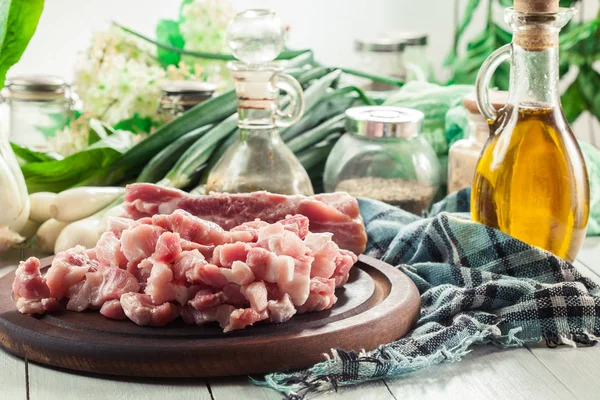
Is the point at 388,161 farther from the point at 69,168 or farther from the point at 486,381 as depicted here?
the point at 486,381

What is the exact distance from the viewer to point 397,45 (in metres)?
3.09

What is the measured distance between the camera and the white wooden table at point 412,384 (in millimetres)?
1333

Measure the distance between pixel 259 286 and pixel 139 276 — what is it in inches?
7.8

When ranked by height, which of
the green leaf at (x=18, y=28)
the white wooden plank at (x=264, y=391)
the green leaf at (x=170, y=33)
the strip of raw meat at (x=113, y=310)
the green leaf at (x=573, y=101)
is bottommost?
the green leaf at (x=573, y=101)

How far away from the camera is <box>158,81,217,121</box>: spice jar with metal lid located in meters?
2.55

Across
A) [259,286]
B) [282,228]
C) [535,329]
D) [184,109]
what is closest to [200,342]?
[259,286]

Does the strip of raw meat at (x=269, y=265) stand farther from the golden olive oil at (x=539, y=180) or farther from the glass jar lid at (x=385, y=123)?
the glass jar lid at (x=385, y=123)

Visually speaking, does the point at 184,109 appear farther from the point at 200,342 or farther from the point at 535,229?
the point at 200,342

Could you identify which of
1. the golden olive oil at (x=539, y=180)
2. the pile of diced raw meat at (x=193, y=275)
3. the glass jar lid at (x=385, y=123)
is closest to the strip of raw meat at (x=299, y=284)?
the pile of diced raw meat at (x=193, y=275)

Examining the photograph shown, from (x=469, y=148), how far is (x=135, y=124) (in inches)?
41.0

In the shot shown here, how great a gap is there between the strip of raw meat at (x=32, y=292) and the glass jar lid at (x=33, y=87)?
3.51ft

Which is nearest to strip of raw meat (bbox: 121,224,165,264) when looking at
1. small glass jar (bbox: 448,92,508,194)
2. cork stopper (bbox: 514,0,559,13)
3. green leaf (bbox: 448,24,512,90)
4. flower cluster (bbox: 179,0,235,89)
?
cork stopper (bbox: 514,0,559,13)

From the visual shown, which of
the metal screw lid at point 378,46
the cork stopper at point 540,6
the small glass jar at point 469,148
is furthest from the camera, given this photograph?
the metal screw lid at point 378,46

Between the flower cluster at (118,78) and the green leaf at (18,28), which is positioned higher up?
the green leaf at (18,28)
